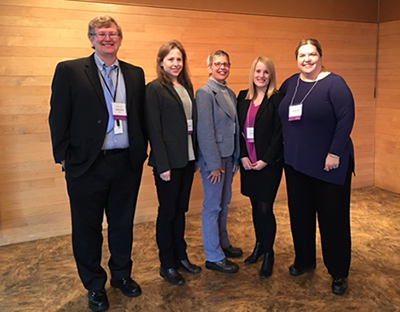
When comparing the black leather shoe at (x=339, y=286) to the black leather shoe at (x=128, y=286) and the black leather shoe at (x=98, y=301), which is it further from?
the black leather shoe at (x=98, y=301)

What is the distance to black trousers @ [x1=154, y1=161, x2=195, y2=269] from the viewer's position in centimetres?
265

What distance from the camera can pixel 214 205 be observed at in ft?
9.32

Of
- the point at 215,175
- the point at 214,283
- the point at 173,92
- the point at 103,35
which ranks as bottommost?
the point at 214,283

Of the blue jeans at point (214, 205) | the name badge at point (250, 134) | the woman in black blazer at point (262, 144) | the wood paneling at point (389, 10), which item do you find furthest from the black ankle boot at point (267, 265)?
the wood paneling at point (389, 10)

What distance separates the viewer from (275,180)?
2.79m

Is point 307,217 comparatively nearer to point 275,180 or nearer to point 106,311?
point 275,180

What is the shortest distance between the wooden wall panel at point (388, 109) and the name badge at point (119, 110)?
12.0 feet

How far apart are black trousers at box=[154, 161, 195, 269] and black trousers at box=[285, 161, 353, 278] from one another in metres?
0.70

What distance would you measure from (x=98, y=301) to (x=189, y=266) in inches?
28.1

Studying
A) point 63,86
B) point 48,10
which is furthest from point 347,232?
point 48,10

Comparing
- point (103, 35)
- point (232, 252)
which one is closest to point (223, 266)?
point (232, 252)

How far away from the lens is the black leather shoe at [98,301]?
8.12ft

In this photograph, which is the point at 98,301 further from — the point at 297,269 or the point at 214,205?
the point at 297,269

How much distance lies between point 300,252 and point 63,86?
192 centimetres
